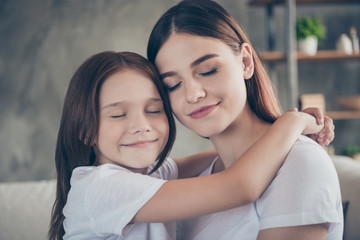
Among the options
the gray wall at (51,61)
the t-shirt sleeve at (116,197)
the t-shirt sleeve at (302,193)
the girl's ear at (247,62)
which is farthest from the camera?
the gray wall at (51,61)

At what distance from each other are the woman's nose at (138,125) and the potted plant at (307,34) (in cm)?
277

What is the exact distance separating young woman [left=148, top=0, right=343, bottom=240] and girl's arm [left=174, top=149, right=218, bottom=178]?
283 mm

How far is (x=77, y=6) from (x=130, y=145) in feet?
11.1

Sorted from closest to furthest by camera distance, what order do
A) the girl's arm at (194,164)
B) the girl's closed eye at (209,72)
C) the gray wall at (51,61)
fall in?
the girl's closed eye at (209,72) < the girl's arm at (194,164) < the gray wall at (51,61)

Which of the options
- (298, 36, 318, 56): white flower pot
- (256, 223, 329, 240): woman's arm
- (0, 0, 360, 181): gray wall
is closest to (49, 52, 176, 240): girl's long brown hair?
(256, 223, 329, 240): woman's arm

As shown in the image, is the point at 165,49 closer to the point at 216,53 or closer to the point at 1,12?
the point at 216,53

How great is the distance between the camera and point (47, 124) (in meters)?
4.14

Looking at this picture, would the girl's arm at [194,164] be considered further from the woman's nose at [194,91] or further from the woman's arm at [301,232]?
the woman's arm at [301,232]

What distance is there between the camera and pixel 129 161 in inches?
47.0

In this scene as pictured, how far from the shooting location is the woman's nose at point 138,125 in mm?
1164

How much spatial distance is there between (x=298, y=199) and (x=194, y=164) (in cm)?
72

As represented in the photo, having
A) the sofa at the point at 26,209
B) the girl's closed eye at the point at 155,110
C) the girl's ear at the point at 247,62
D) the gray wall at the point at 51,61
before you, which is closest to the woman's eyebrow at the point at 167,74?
the girl's closed eye at the point at 155,110

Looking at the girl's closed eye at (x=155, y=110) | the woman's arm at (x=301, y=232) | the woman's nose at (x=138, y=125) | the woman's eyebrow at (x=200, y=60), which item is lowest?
the woman's arm at (x=301, y=232)

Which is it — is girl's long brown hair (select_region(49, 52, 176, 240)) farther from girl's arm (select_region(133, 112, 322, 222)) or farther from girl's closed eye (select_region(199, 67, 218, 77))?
girl's arm (select_region(133, 112, 322, 222))
